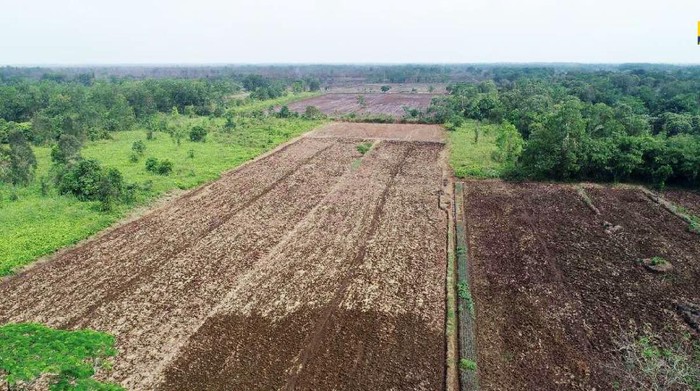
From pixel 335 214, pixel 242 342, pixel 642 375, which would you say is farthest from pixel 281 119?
pixel 642 375

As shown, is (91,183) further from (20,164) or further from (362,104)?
(362,104)

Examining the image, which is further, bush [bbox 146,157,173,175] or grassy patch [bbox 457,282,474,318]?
bush [bbox 146,157,173,175]

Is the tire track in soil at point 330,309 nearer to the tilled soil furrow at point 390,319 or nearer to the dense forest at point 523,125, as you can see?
the tilled soil furrow at point 390,319

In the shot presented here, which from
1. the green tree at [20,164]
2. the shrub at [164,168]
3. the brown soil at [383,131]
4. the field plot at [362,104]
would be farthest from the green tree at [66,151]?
the field plot at [362,104]

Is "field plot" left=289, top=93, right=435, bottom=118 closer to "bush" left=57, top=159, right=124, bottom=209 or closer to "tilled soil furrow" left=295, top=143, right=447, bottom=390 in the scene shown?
"bush" left=57, top=159, right=124, bottom=209

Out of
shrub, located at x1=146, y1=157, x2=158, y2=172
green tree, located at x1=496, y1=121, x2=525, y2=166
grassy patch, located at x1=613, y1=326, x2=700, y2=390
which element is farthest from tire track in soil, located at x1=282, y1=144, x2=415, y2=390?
shrub, located at x1=146, y1=157, x2=158, y2=172

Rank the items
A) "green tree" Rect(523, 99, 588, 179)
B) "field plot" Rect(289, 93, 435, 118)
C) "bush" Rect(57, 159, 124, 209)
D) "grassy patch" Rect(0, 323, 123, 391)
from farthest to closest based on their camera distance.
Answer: "field plot" Rect(289, 93, 435, 118)
"green tree" Rect(523, 99, 588, 179)
"bush" Rect(57, 159, 124, 209)
"grassy patch" Rect(0, 323, 123, 391)

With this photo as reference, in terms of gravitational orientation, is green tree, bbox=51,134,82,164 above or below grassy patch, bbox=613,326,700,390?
above

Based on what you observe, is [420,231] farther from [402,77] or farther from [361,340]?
[402,77]

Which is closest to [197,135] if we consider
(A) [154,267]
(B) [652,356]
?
(A) [154,267]
